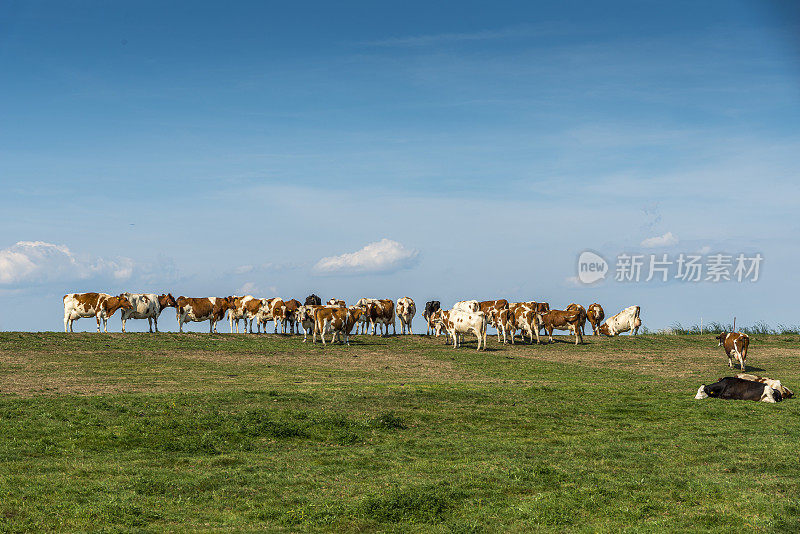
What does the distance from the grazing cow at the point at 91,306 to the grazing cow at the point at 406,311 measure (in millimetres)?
20163

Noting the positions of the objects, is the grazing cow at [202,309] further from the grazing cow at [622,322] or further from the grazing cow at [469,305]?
the grazing cow at [622,322]

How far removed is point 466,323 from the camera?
1735 inches

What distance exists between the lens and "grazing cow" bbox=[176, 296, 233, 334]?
5297cm

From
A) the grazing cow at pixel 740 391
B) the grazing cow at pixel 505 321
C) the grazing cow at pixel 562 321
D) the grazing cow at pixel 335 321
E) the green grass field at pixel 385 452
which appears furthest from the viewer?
the grazing cow at pixel 505 321

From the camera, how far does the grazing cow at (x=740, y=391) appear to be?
23.7 meters

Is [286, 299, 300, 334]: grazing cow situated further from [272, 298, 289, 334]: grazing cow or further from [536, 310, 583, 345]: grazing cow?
[536, 310, 583, 345]: grazing cow

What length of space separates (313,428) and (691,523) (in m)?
10.2

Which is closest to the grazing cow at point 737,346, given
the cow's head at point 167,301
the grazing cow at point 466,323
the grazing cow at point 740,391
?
the grazing cow at point 740,391

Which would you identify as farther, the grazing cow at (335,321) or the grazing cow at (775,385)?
the grazing cow at (335,321)

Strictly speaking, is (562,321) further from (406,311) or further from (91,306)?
(91,306)

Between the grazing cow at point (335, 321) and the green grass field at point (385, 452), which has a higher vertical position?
the grazing cow at point (335, 321)

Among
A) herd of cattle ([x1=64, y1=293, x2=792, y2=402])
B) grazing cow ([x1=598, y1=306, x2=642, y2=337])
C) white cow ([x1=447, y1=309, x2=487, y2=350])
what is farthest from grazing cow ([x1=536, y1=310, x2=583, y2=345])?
grazing cow ([x1=598, y1=306, x2=642, y2=337])

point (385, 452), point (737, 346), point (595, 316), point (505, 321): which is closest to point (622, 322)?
point (595, 316)

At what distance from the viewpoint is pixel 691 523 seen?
38.8 ft
